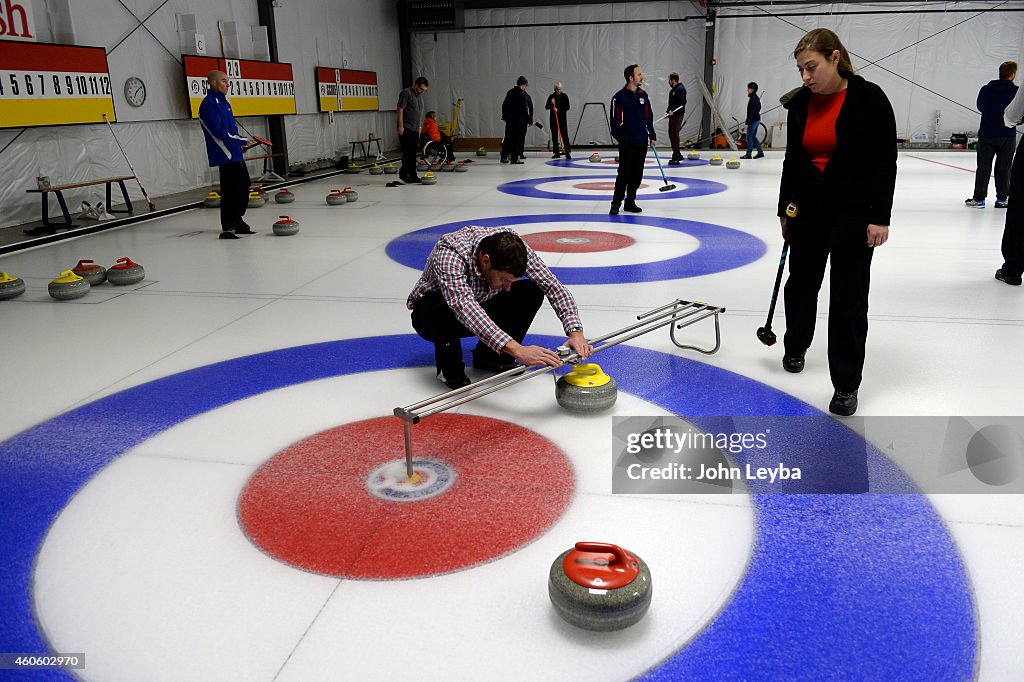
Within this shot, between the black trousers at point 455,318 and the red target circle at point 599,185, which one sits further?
the red target circle at point 599,185

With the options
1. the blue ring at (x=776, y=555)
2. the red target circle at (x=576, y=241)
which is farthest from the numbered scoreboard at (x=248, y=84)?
the blue ring at (x=776, y=555)

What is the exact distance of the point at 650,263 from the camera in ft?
25.0

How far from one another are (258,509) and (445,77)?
22.4 m

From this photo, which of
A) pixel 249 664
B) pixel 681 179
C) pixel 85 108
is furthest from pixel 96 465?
pixel 681 179

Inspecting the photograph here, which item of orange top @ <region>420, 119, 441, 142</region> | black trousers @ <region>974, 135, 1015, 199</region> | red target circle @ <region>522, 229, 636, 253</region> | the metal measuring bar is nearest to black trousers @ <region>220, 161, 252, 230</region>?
red target circle @ <region>522, 229, 636, 253</region>

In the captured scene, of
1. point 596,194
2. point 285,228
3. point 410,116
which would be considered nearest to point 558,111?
point 410,116

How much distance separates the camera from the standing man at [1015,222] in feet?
20.3

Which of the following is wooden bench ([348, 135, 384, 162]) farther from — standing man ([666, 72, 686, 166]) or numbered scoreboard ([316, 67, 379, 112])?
standing man ([666, 72, 686, 166])

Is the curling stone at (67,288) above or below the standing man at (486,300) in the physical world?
below

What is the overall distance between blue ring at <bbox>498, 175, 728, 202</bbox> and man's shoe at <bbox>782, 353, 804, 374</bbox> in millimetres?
7713

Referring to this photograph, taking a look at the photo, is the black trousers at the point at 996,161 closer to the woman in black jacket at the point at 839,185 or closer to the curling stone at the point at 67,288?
the woman in black jacket at the point at 839,185

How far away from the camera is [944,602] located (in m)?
2.53

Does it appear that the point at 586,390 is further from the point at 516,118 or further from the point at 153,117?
the point at 516,118

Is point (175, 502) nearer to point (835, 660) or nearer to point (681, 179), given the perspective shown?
point (835, 660)
